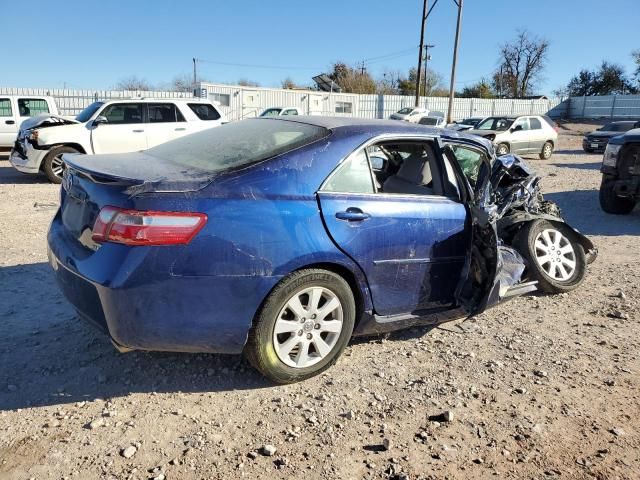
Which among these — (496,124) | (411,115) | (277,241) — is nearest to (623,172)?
(277,241)

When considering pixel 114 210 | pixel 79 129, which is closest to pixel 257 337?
pixel 114 210

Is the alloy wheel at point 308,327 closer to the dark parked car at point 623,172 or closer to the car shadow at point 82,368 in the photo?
the car shadow at point 82,368

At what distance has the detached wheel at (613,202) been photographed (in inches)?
348

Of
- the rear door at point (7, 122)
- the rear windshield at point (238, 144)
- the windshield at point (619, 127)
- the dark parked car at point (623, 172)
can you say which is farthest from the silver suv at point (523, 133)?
the rear windshield at point (238, 144)

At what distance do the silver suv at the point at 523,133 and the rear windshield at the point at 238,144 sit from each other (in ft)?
49.9

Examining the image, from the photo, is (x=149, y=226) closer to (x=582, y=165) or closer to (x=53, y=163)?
(x=53, y=163)

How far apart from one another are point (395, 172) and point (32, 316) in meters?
3.06

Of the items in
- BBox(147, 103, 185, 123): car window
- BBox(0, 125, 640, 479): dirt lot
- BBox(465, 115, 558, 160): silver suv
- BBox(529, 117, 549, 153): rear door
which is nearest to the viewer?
BBox(0, 125, 640, 479): dirt lot

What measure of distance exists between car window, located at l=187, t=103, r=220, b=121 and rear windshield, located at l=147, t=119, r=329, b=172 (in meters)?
8.43

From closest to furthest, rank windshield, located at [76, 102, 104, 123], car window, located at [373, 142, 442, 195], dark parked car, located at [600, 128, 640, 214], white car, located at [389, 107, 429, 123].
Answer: car window, located at [373, 142, 442, 195] < dark parked car, located at [600, 128, 640, 214] < windshield, located at [76, 102, 104, 123] < white car, located at [389, 107, 429, 123]

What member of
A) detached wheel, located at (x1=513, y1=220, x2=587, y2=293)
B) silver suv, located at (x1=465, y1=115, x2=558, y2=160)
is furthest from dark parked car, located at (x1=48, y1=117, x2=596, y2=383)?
silver suv, located at (x1=465, y1=115, x2=558, y2=160)

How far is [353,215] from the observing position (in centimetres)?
323

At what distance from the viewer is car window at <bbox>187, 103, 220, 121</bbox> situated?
39.9 ft

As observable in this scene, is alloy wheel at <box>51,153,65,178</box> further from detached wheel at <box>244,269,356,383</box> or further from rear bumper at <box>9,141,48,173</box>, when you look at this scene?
detached wheel at <box>244,269,356,383</box>
